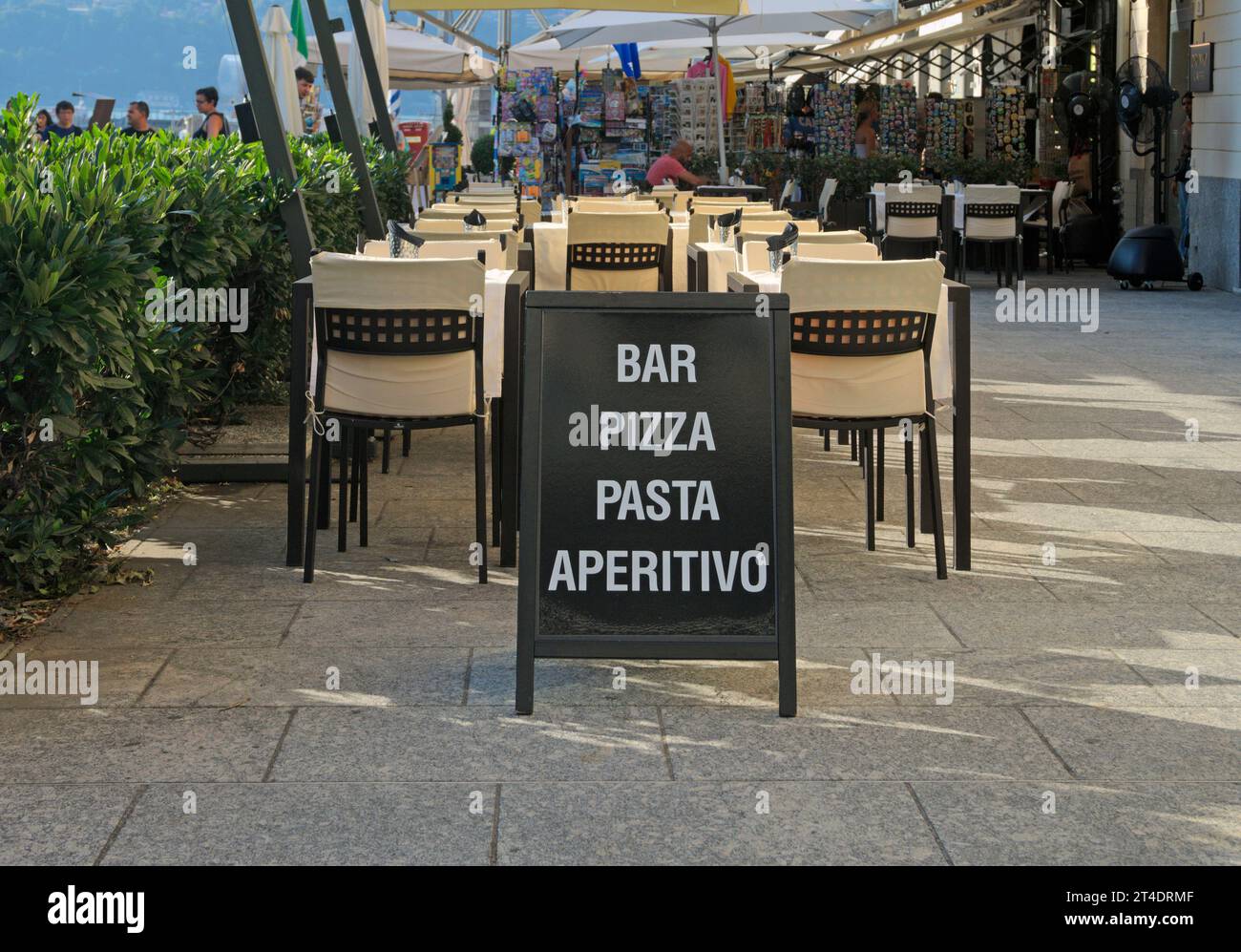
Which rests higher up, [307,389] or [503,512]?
[307,389]

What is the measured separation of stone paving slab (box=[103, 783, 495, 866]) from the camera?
329cm

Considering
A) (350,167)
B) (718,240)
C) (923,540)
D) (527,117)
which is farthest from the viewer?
(527,117)

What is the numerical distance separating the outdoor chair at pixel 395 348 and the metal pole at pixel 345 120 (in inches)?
208

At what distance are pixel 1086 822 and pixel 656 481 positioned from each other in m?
1.32

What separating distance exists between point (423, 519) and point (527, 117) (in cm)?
1391

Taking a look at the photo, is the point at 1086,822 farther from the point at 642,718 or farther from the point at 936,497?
the point at 936,497

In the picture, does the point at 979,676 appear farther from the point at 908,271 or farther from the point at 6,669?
the point at 6,669

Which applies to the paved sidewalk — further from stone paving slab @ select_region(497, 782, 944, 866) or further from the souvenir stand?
the souvenir stand

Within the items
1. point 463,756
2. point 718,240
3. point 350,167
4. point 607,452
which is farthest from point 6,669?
point 350,167

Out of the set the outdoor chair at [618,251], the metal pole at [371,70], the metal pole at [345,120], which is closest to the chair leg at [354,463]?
the outdoor chair at [618,251]

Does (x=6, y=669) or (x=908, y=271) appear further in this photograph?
(x=908, y=271)

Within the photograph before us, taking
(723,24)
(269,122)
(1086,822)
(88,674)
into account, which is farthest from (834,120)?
(1086,822)

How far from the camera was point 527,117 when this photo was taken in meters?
19.8
